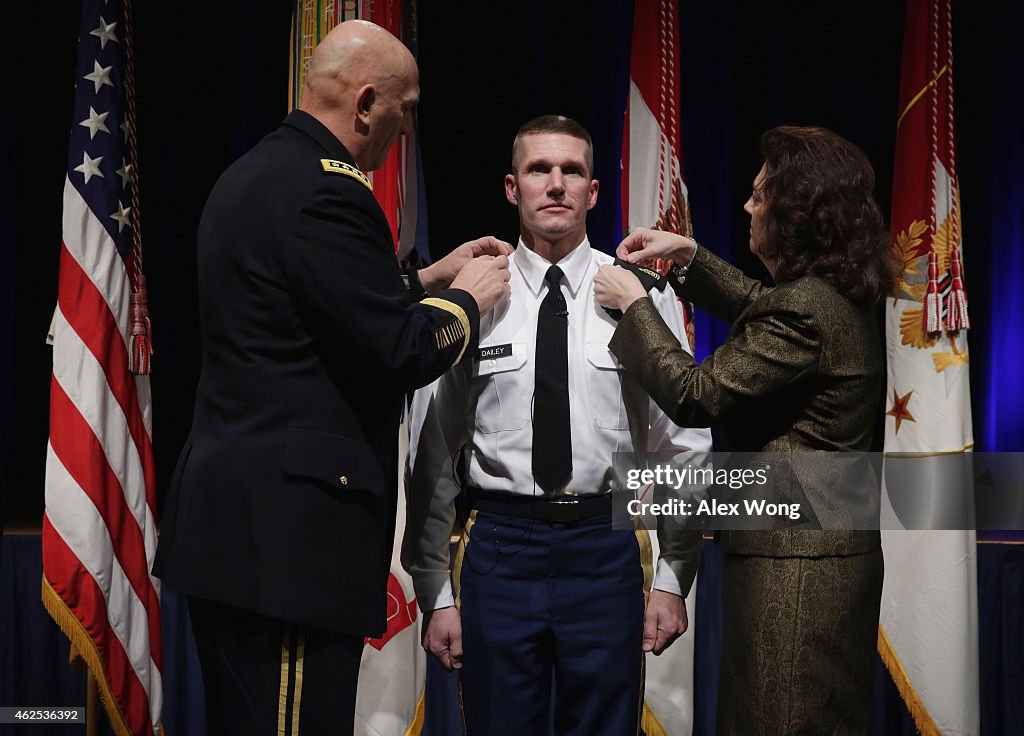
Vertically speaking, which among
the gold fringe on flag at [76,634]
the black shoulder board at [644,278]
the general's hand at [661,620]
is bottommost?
the gold fringe on flag at [76,634]

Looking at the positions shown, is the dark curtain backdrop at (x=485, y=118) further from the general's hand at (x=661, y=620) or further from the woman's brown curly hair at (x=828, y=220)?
the woman's brown curly hair at (x=828, y=220)

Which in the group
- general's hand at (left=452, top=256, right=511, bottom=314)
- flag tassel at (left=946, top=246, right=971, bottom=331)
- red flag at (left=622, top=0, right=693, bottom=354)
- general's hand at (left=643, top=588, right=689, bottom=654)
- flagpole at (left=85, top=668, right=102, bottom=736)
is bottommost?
flagpole at (left=85, top=668, right=102, bottom=736)

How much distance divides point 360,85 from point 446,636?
1120 mm

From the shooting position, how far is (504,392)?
2.16 meters

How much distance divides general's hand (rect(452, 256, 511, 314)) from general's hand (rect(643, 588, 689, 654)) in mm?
722

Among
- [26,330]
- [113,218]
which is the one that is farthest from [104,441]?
[26,330]

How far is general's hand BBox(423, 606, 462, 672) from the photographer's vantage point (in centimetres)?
214

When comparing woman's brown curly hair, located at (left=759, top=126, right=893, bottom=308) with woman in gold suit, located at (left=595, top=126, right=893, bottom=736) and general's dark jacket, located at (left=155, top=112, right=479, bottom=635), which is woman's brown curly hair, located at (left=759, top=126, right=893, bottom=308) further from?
general's dark jacket, located at (left=155, top=112, right=479, bottom=635)


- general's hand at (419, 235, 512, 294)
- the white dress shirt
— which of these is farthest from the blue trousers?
general's hand at (419, 235, 512, 294)

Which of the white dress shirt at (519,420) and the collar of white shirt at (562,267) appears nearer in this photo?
the white dress shirt at (519,420)

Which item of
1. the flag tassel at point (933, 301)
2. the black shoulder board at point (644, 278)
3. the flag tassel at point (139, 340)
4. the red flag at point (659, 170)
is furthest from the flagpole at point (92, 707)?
the flag tassel at point (933, 301)

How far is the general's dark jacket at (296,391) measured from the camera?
1.58 metres

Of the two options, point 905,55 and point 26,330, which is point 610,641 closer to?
point 905,55

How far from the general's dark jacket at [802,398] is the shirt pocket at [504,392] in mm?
369
